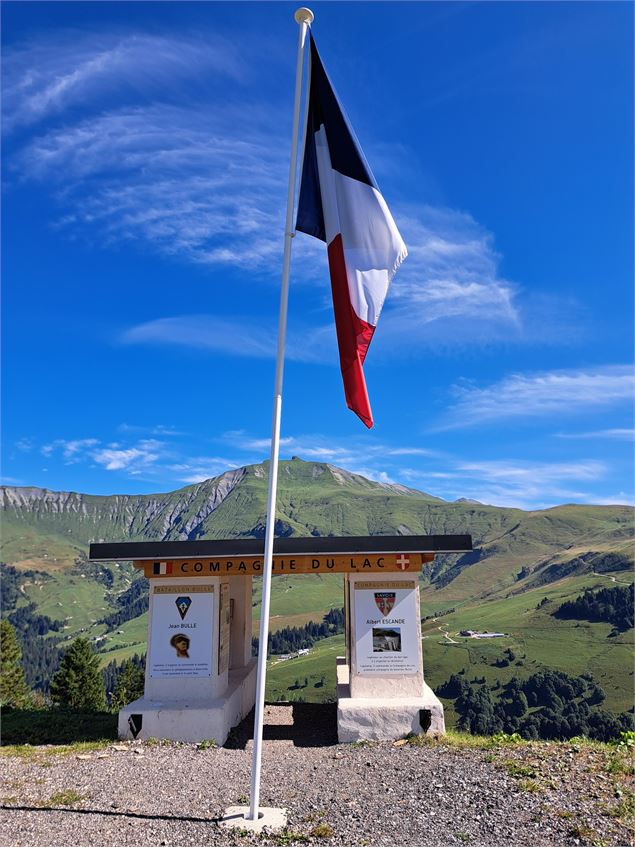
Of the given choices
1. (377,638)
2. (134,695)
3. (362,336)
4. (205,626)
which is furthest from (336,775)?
(134,695)

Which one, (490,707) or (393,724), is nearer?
(393,724)

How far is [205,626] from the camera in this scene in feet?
50.1

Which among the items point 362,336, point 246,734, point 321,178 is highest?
point 321,178

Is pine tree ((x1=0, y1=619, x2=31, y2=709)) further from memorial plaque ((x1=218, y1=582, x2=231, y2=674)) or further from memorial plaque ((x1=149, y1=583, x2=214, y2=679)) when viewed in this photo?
memorial plaque ((x1=149, y1=583, x2=214, y2=679))

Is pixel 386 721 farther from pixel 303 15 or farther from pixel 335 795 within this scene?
pixel 303 15

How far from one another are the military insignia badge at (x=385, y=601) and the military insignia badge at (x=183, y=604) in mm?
4711

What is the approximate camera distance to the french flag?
971cm

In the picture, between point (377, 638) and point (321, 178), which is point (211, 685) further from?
point (321, 178)

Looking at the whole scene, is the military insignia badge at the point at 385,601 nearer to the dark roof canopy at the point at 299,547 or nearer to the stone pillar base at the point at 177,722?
the dark roof canopy at the point at 299,547

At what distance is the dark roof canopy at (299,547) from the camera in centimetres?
1499

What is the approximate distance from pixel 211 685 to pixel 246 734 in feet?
5.83

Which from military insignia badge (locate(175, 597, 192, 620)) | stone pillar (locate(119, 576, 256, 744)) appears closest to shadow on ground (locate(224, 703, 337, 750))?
stone pillar (locate(119, 576, 256, 744))

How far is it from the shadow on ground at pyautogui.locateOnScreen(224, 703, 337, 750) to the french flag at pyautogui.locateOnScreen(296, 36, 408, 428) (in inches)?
369

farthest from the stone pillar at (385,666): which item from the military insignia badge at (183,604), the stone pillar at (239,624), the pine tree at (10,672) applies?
the pine tree at (10,672)
